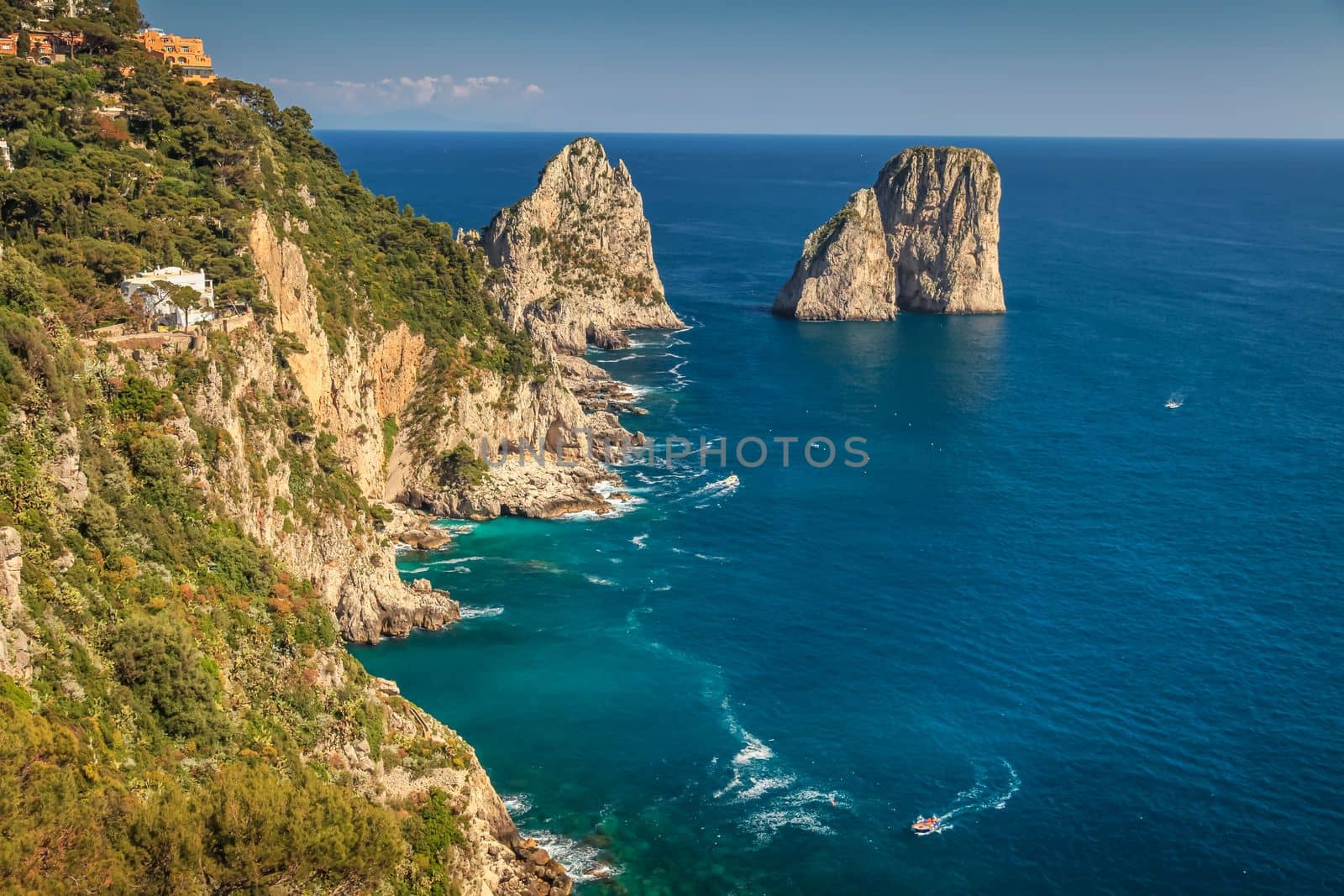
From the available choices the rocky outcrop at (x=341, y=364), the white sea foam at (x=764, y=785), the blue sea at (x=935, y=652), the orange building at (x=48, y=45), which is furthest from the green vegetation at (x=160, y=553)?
the white sea foam at (x=764, y=785)

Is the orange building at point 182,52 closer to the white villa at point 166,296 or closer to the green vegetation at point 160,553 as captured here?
the green vegetation at point 160,553

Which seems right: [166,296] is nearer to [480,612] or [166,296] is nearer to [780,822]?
[480,612]

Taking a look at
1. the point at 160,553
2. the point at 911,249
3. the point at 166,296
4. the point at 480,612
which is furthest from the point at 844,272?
the point at 160,553

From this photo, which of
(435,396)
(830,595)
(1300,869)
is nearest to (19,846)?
(1300,869)

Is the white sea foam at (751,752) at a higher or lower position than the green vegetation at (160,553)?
lower

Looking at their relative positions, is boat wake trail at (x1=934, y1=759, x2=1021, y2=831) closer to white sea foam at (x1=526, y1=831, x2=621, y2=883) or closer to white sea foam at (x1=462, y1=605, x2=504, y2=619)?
white sea foam at (x1=526, y1=831, x2=621, y2=883)

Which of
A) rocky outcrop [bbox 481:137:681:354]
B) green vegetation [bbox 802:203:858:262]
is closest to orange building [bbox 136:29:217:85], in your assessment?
rocky outcrop [bbox 481:137:681:354]
